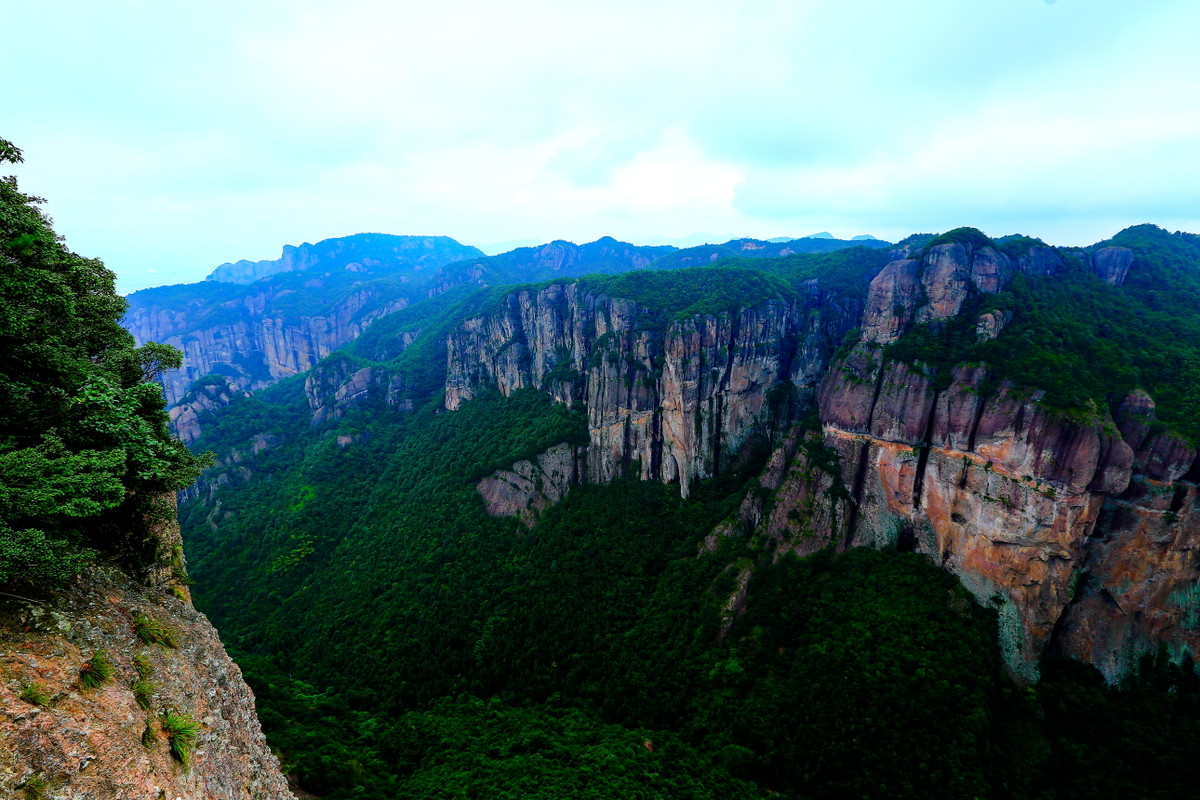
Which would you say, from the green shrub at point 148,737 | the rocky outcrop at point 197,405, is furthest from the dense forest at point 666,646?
the rocky outcrop at point 197,405

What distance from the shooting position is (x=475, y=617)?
5228 centimetres

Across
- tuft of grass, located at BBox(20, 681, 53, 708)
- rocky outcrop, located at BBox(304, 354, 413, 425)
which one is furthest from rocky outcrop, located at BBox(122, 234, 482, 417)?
tuft of grass, located at BBox(20, 681, 53, 708)

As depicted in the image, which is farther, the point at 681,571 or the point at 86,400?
the point at 681,571

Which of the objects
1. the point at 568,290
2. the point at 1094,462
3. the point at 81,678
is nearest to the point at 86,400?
the point at 81,678

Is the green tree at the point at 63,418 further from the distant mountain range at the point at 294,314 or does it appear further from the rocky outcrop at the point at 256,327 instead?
the rocky outcrop at the point at 256,327


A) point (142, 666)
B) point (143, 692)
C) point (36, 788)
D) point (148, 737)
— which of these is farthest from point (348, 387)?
point (36, 788)

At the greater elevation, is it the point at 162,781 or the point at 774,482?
the point at 162,781

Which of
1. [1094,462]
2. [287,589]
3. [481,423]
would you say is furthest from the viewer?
[481,423]

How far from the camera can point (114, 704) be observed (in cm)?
1110

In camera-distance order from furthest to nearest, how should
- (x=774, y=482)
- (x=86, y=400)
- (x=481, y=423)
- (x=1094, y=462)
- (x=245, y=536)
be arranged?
(x=481, y=423) < (x=245, y=536) < (x=774, y=482) < (x=1094, y=462) < (x=86, y=400)

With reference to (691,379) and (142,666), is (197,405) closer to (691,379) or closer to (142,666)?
(691,379)

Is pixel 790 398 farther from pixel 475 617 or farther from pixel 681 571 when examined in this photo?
pixel 475 617

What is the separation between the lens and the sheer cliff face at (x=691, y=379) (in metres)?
64.0

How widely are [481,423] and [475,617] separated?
3735 centimetres
